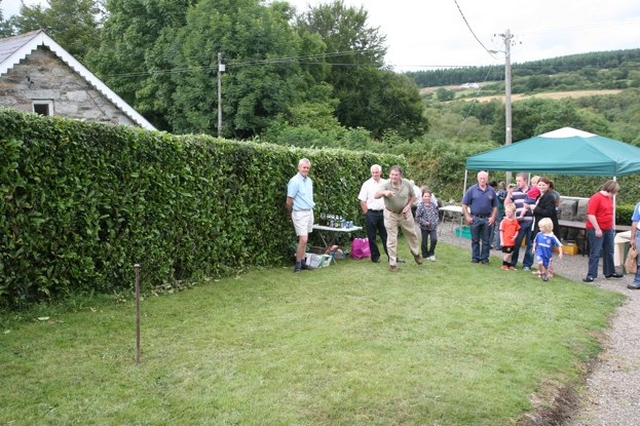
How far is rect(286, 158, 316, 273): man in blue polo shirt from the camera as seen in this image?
9672mm

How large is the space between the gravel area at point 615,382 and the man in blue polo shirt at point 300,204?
4.99 metres

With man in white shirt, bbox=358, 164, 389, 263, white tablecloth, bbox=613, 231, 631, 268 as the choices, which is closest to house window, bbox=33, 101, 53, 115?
man in white shirt, bbox=358, 164, 389, 263

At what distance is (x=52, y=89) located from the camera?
46.7 feet

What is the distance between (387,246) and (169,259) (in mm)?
4168

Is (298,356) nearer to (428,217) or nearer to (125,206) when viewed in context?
(125,206)

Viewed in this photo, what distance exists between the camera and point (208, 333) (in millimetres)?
5938

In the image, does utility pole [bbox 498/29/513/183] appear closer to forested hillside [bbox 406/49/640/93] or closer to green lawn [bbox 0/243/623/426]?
green lawn [bbox 0/243/623/426]

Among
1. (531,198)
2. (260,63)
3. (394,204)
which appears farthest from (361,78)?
(394,204)

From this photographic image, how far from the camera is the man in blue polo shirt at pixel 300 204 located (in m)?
9.67

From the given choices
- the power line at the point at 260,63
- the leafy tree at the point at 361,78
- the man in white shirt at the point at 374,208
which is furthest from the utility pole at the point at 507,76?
the leafy tree at the point at 361,78

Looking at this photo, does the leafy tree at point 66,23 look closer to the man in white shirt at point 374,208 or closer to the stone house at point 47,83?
the stone house at point 47,83

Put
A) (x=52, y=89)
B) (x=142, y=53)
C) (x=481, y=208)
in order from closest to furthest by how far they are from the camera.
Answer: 1. (x=481, y=208)
2. (x=52, y=89)
3. (x=142, y=53)

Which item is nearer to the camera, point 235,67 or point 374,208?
point 374,208

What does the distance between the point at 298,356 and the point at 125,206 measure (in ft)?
11.1
